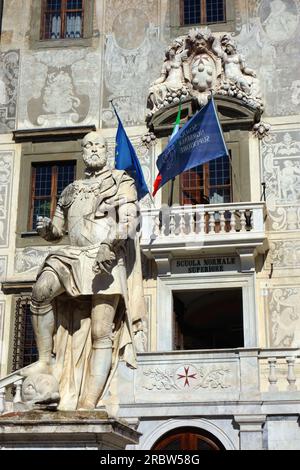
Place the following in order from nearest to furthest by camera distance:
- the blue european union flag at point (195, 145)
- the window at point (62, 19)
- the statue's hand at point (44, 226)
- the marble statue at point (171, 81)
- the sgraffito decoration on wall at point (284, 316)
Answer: the statue's hand at point (44, 226) < the blue european union flag at point (195, 145) < the sgraffito decoration on wall at point (284, 316) < the marble statue at point (171, 81) < the window at point (62, 19)

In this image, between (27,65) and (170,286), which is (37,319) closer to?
(170,286)

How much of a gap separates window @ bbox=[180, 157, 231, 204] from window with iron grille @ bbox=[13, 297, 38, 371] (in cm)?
490

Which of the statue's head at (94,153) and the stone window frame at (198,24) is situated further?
the stone window frame at (198,24)

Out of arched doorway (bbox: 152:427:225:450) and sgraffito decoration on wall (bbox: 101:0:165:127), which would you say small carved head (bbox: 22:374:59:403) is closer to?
arched doorway (bbox: 152:427:225:450)

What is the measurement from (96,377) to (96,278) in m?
0.85

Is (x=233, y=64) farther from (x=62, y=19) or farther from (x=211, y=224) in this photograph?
(x=62, y=19)

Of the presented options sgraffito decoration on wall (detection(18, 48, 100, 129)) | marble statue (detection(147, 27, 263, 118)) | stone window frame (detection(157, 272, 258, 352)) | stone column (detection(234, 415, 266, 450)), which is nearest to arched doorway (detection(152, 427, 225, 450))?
stone column (detection(234, 415, 266, 450))

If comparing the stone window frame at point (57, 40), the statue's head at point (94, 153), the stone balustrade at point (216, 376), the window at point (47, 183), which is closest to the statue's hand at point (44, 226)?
the statue's head at point (94, 153)

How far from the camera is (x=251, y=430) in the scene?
17234 mm

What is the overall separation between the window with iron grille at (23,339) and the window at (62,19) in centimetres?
777

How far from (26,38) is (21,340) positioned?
341 inches

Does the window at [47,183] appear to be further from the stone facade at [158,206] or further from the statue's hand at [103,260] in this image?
the statue's hand at [103,260]

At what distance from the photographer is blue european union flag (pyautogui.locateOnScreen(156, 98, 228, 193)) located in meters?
18.5

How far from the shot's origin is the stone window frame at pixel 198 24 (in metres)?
21.9
